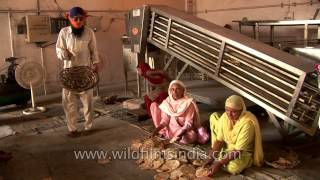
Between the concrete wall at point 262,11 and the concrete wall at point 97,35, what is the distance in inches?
40.7

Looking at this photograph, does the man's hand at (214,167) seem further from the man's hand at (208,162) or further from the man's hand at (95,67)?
the man's hand at (95,67)

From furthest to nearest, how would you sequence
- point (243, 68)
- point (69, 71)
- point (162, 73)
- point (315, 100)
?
point (162, 73) → point (69, 71) → point (243, 68) → point (315, 100)

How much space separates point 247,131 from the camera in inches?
119

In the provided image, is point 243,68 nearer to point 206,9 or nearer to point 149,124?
point 149,124

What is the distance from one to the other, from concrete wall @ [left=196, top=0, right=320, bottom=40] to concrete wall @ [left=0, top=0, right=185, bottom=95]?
3.39ft

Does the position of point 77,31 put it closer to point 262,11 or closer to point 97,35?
point 97,35

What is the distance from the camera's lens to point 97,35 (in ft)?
25.6

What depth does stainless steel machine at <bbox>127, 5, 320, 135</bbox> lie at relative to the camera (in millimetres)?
3350

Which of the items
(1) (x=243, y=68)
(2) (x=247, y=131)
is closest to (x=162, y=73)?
(1) (x=243, y=68)

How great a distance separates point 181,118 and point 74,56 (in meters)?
1.50

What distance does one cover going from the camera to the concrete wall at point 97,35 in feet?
22.0

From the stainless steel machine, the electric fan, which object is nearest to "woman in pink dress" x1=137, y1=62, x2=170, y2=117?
the stainless steel machine

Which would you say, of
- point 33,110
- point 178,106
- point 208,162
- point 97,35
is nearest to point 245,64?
point 178,106

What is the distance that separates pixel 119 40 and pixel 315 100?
548 cm
